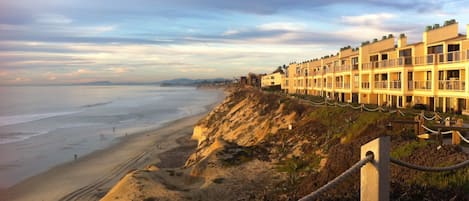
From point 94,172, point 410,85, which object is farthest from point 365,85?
point 94,172

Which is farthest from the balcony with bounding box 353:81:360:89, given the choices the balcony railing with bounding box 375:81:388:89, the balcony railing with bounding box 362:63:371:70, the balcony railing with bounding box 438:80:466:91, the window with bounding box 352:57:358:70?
the balcony railing with bounding box 438:80:466:91

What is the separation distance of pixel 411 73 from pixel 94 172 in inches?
936

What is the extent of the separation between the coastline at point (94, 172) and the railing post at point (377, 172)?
16.3m

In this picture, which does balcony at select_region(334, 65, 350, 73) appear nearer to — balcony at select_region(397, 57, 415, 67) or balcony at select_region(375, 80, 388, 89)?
balcony at select_region(375, 80, 388, 89)

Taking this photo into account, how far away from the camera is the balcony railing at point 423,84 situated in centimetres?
2713

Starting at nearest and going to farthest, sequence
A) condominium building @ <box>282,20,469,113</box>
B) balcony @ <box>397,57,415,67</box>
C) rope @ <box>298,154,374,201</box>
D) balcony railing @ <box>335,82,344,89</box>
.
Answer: rope @ <box>298,154,374,201</box>
condominium building @ <box>282,20,469,113</box>
balcony @ <box>397,57,415,67</box>
balcony railing @ <box>335,82,344,89</box>

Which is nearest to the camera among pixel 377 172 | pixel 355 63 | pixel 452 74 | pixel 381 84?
pixel 377 172

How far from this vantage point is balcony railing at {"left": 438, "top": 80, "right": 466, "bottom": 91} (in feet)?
78.0

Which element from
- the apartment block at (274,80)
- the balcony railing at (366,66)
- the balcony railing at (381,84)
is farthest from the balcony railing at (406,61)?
the apartment block at (274,80)

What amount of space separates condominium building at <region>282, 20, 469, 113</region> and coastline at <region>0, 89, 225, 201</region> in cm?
1846

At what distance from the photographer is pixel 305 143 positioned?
64.1 feet

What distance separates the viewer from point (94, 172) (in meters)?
23.8

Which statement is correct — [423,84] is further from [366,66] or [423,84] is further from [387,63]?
[366,66]

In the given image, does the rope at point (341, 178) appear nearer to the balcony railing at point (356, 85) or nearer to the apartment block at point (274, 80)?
the balcony railing at point (356, 85)
